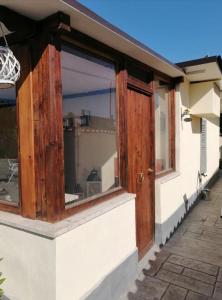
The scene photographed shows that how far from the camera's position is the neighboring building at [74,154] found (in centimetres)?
193

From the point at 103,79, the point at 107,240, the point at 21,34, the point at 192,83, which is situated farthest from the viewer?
the point at 192,83

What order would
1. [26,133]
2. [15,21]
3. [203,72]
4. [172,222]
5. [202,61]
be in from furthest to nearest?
[203,72] → [172,222] → [202,61] → [26,133] → [15,21]

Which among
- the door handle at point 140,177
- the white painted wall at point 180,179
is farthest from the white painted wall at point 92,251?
the white painted wall at point 180,179

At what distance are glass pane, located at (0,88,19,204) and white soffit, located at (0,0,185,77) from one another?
0.65m

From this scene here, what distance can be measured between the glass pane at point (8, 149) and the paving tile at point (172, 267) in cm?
216

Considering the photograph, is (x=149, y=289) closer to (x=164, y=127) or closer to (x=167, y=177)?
(x=167, y=177)

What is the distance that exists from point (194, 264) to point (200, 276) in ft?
0.87

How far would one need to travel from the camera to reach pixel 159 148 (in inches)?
166

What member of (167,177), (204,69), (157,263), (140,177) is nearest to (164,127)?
(167,177)

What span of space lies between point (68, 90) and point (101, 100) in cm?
65

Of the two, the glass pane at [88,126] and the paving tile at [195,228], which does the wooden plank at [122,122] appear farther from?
the paving tile at [195,228]

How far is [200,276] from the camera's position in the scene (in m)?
3.06

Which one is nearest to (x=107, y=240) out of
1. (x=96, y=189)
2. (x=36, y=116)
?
(x=96, y=189)

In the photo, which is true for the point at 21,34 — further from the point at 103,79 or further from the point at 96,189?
the point at 96,189
